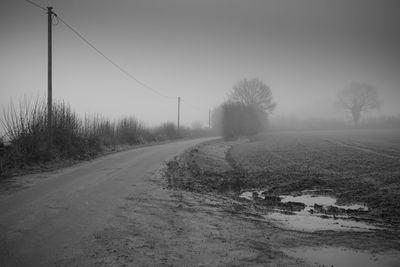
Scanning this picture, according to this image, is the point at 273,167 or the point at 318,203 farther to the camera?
the point at 273,167

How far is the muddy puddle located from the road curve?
4.16m

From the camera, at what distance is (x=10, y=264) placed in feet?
14.1

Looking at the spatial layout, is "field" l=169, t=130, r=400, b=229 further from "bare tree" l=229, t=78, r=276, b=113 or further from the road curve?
"bare tree" l=229, t=78, r=276, b=113

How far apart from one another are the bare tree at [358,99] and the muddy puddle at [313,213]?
3227 inches

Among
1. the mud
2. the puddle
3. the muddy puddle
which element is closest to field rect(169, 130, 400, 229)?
the mud

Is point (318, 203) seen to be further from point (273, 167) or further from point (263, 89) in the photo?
point (263, 89)

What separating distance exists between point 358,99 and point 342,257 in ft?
289

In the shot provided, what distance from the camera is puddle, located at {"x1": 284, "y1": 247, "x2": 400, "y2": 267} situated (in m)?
4.66

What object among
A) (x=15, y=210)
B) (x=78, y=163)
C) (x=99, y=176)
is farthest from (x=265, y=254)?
(x=78, y=163)

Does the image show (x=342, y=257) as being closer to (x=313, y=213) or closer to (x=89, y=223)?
(x=313, y=213)

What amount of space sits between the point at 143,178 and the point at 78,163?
5.84 m

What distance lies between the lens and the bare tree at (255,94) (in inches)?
2781

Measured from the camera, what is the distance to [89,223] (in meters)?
6.19

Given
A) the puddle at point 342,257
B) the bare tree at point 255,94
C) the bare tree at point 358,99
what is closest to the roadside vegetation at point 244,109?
the bare tree at point 255,94
